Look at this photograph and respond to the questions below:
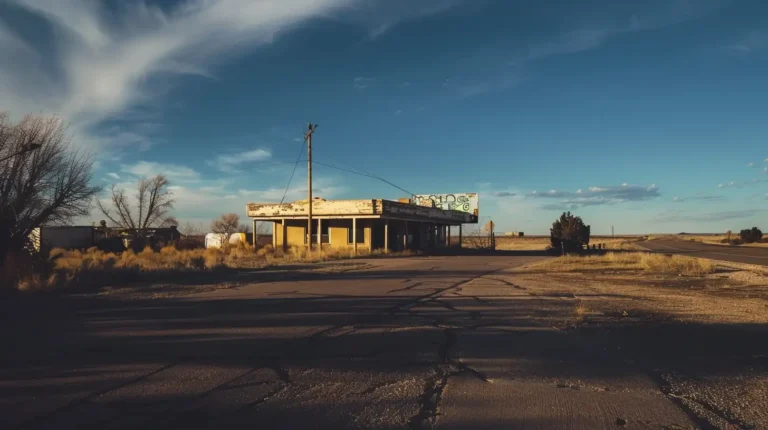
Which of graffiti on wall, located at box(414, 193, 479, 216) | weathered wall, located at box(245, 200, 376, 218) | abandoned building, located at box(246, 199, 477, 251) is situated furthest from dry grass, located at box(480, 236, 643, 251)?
weathered wall, located at box(245, 200, 376, 218)

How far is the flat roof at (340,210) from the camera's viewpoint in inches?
1679

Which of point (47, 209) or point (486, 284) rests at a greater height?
point (47, 209)

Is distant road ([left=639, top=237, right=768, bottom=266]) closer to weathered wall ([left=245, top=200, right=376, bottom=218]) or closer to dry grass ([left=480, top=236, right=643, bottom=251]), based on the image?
dry grass ([left=480, top=236, right=643, bottom=251])

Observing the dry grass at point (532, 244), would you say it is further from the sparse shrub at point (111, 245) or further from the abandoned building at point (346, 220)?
the sparse shrub at point (111, 245)

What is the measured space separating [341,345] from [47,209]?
16.8m

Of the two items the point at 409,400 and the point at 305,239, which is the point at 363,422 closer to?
the point at 409,400

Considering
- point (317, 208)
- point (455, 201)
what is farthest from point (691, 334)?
point (455, 201)

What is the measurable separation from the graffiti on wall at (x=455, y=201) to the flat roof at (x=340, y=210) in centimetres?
1574

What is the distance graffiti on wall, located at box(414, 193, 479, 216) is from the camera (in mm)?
66312

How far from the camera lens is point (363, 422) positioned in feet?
16.4

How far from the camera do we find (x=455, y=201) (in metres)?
67.1

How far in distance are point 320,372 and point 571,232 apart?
4323 cm

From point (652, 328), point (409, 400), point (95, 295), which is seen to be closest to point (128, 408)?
point (409, 400)

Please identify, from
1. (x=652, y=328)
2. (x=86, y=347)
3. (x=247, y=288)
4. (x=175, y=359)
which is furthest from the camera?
(x=247, y=288)
